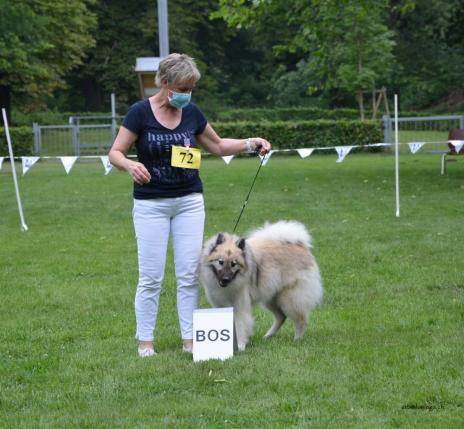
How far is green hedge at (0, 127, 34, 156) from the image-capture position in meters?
26.7

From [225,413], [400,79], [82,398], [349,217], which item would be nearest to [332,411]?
[225,413]

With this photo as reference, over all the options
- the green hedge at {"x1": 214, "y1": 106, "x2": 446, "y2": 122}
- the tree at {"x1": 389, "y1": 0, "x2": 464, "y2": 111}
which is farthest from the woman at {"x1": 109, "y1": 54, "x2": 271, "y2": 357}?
the green hedge at {"x1": 214, "y1": 106, "x2": 446, "y2": 122}

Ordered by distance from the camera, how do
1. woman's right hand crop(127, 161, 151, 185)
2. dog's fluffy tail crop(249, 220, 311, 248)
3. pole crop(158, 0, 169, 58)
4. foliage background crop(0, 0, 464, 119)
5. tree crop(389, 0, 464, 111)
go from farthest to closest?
tree crop(389, 0, 464, 111) → foliage background crop(0, 0, 464, 119) → pole crop(158, 0, 169, 58) → dog's fluffy tail crop(249, 220, 311, 248) → woman's right hand crop(127, 161, 151, 185)

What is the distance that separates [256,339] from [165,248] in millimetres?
1196

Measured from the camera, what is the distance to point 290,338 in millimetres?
6020

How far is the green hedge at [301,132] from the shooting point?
1073 inches

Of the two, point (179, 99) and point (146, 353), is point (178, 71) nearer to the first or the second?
point (179, 99)

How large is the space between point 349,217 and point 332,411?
8247 mm

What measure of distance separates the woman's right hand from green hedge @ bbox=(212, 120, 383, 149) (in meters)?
22.5

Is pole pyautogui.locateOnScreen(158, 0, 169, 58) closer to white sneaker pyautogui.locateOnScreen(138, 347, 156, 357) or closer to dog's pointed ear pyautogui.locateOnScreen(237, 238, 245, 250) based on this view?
dog's pointed ear pyautogui.locateOnScreen(237, 238, 245, 250)

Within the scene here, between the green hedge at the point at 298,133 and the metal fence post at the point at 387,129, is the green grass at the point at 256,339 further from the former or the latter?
the green hedge at the point at 298,133

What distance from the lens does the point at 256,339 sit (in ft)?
19.9

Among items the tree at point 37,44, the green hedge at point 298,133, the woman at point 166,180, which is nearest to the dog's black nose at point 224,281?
the woman at point 166,180

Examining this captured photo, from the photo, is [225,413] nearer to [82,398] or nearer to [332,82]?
[82,398]
